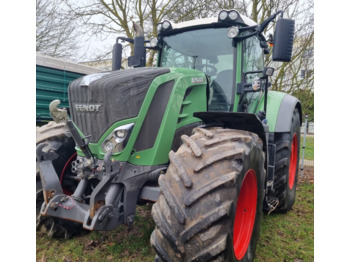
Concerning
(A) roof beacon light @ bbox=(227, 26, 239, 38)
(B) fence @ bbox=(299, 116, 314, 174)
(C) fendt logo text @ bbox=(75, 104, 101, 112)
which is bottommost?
(B) fence @ bbox=(299, 116, 314, 174)

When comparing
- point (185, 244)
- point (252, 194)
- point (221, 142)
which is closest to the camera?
point (185, 244)

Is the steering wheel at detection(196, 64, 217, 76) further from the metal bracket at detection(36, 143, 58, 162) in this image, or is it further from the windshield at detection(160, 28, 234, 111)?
the metal bracket at detection(36, 143, 58, 162)

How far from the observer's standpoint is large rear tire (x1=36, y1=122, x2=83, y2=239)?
120 inches

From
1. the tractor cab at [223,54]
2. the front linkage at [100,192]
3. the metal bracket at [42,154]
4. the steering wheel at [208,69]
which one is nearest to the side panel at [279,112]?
the tractor cab at [223,54]

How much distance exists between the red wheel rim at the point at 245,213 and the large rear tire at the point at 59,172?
5.68 feet

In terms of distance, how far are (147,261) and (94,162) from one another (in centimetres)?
105

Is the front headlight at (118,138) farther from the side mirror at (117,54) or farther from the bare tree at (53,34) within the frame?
the bare tree at (53,34)

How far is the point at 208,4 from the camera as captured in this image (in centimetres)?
1035

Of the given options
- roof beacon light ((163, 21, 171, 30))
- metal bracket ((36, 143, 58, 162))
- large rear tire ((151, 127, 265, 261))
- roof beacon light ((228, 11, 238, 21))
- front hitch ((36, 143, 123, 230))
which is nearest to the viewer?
large rear tire ((151, 127, 265, 261))

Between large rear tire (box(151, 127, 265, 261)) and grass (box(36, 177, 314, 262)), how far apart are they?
0.96 meters

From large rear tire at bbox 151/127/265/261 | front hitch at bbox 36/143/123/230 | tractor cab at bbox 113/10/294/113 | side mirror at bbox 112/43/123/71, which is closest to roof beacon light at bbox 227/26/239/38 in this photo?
tractor cab at bbox 113/10/294/113

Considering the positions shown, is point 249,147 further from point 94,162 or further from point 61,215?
point 61,215

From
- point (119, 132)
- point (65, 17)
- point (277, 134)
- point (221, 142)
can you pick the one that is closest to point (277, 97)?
point (277, 134)

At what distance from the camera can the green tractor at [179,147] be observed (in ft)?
6.29
